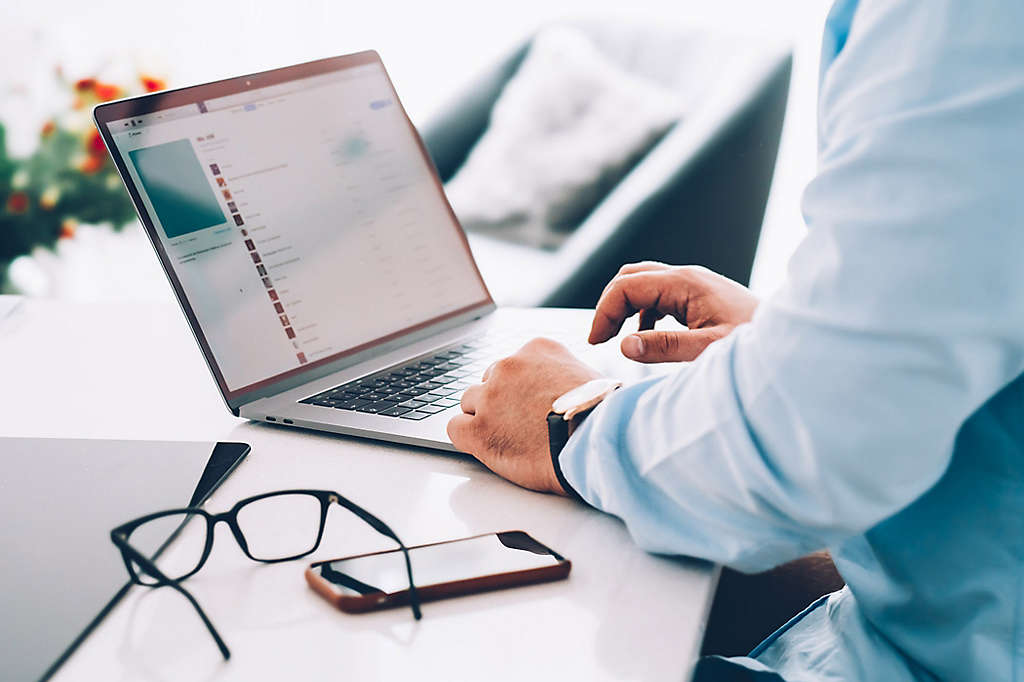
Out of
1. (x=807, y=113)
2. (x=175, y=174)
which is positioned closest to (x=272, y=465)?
(x=175, y=174)

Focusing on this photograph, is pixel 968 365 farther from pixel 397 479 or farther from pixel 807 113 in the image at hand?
pixel 807 113

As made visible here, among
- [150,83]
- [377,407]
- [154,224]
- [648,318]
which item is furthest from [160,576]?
[150,83]

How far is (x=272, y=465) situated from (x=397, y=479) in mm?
104

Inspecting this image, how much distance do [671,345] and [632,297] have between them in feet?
0.29

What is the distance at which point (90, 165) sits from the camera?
7.90ft

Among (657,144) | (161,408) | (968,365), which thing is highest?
(657,144)

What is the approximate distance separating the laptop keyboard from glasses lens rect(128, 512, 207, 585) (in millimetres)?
196

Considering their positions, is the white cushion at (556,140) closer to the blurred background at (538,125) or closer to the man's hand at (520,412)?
the blurred background at (538,125)

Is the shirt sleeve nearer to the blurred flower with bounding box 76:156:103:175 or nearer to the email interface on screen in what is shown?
the email interface on screen

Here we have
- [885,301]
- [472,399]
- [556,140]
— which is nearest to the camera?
[885,301]

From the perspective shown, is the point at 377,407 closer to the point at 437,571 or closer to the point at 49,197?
the point at 437,571

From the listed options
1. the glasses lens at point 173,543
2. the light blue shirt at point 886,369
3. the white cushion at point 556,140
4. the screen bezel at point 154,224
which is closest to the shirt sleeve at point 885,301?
the light blue shirt at point 886,369

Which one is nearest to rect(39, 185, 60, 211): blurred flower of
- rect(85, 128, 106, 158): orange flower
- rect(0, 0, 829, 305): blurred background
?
rect(0, 0, 829, 305): blurred background

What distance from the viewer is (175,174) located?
2.59 feet
